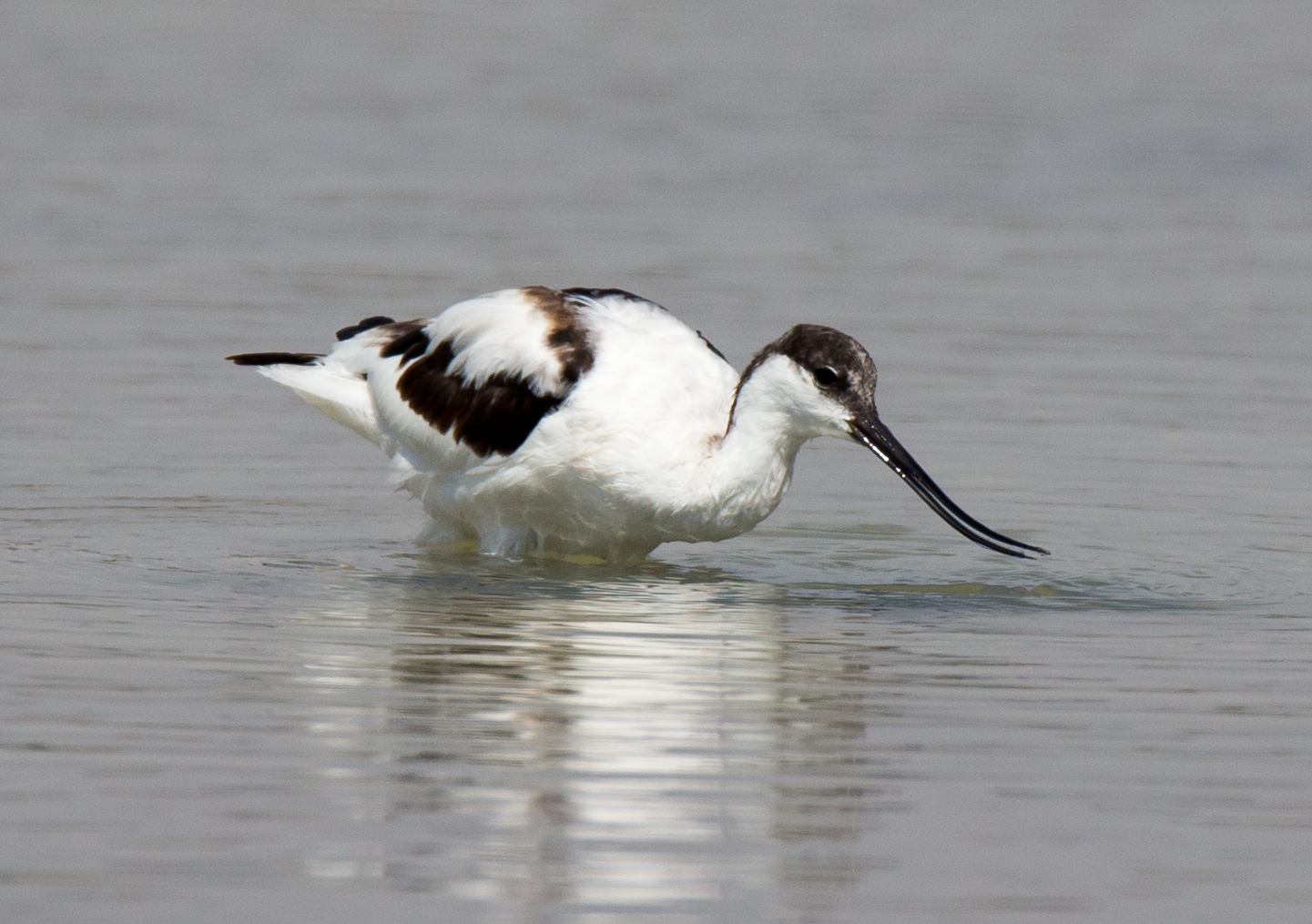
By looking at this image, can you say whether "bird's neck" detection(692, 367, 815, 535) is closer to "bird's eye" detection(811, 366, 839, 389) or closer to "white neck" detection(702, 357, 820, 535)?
"white neck" detection(702, 357, 820, 535)

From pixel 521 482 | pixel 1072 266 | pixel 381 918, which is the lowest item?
pixel 381 918

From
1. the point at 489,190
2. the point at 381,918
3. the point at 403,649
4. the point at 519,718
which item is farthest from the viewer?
the point at 489,190

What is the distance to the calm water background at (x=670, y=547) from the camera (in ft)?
17.4

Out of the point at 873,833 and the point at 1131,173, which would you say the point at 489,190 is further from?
the point at 873,833

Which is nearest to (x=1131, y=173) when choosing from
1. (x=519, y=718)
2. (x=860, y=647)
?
(x=860, y=647)

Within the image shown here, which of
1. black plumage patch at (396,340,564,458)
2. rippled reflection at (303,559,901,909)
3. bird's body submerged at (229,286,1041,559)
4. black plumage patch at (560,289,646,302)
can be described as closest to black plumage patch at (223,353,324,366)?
bird's body submerged at (229,286,1041,559)

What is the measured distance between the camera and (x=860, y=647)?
24.1 ft

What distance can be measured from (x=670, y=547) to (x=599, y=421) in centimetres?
144

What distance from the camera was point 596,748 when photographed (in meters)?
6.01

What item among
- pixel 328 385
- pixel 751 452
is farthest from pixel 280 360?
pixel 751 452

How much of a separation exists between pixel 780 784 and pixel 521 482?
281cm

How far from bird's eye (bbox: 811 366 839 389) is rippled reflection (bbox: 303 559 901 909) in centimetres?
73

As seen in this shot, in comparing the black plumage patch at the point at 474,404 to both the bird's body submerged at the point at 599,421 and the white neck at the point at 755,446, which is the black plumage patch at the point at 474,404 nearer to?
the bird's body submerged at the point at 599,421

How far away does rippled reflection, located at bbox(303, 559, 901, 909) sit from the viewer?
5129 millimetres
